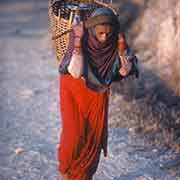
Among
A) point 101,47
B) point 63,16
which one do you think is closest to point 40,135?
point 63,16

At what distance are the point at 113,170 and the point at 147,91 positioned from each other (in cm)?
264

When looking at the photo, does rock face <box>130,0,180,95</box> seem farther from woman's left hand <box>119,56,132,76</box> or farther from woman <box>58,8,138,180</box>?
woman's left hand <box>119,56,132,76</box>

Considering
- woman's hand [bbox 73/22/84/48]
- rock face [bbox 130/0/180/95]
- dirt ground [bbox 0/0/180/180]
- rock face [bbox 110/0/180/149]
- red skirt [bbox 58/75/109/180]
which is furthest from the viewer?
rock face [bbox 130/0/180/95]

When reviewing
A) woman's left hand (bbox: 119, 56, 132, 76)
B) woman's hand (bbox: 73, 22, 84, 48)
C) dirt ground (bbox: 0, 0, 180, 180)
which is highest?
woman's hand (bbox: 73, 22, 84, 48)

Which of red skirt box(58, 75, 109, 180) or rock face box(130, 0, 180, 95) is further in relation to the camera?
rock face box(130, 0, 180, 95)

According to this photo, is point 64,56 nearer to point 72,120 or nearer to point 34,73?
point 72,120

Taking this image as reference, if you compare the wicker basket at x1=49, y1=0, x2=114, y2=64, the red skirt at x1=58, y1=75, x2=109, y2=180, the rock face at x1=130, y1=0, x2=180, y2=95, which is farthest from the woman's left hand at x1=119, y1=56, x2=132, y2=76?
the rock face at x1=130, y1=0, x2=180, y2=95

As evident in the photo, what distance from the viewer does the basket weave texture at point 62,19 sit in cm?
475

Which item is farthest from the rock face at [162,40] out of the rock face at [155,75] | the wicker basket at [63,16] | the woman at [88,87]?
the woman at [88,87]

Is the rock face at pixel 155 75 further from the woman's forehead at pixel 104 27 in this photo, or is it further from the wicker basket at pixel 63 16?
the woman's forehead at pixel 104 27

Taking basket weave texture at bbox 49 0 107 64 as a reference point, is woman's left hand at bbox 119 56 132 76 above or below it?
below

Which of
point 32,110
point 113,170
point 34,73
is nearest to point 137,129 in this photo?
point 113,170

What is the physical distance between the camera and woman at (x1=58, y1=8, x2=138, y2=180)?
441 cm

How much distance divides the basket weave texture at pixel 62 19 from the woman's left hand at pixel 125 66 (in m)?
0.51
